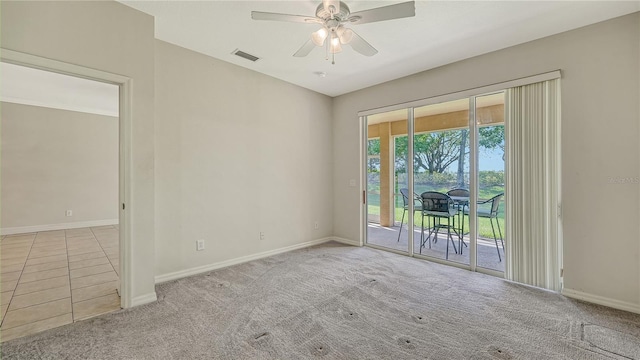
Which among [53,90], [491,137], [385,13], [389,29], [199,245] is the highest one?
[53,90]

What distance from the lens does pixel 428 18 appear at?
2.54m

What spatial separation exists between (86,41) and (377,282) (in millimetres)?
3800

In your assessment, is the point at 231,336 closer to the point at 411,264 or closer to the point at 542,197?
the point at 411,264

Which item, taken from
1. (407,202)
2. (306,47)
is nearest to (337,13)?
(306,47)

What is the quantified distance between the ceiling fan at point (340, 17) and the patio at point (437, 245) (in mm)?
2981

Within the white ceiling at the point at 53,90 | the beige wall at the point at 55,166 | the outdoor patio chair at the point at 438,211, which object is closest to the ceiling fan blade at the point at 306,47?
the outdoor patio chair at the point at 438,211

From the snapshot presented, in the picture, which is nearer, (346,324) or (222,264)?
(346,324)

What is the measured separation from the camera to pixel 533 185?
2957 millimetres

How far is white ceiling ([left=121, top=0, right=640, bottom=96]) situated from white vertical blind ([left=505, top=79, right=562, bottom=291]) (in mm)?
687

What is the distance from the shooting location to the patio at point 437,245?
353cm

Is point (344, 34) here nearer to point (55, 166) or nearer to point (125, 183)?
point (125, 183)

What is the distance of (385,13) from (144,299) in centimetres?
335

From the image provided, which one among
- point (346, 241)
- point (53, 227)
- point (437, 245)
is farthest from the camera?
point (53, 227)

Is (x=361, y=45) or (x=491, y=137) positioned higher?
(x=361, y=45)
